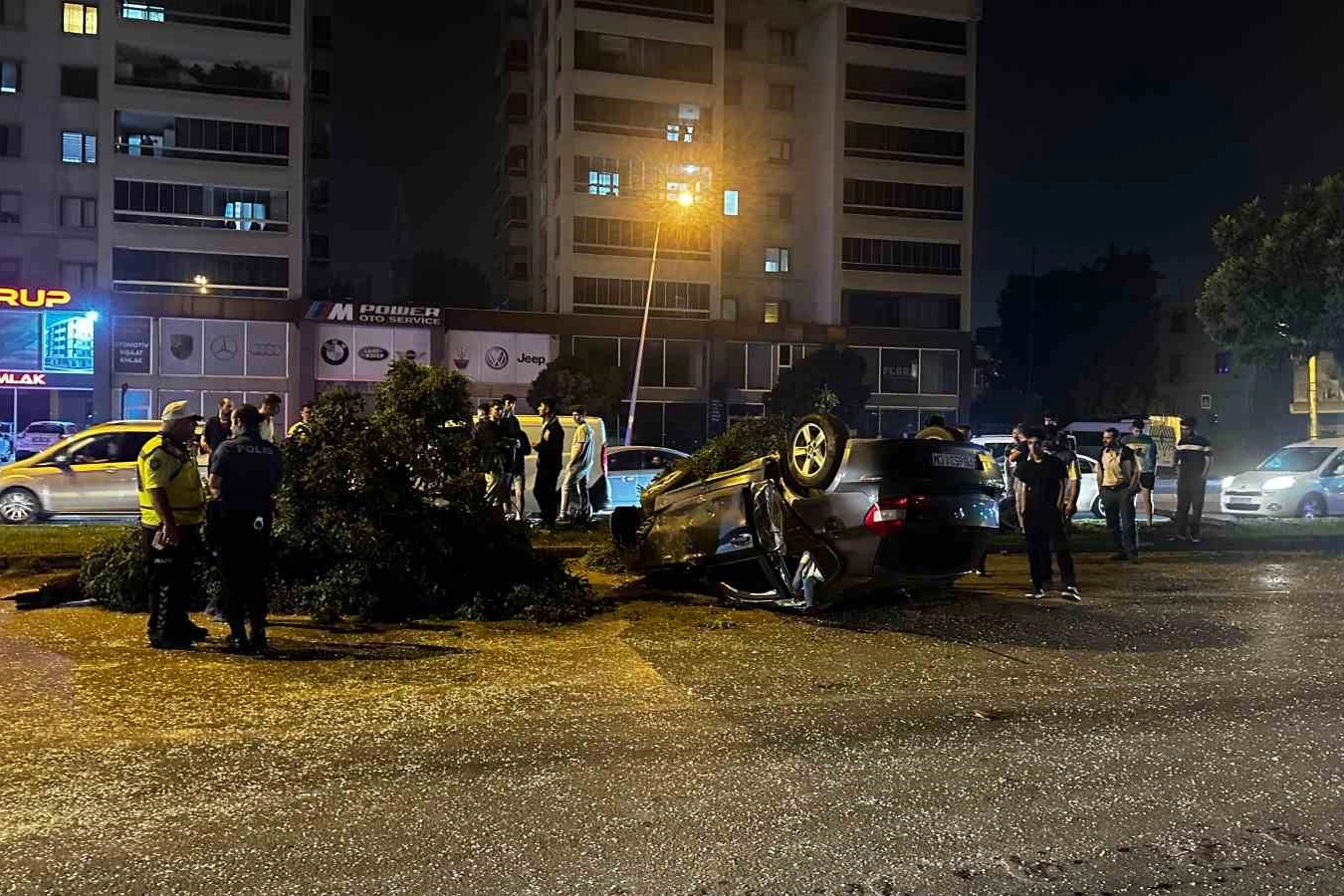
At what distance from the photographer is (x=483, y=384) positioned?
48.3m

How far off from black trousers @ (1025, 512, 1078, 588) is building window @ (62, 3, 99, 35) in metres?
51.0

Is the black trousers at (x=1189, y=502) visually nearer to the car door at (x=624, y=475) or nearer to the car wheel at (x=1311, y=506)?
the car wheel at (x=1311, y=506)

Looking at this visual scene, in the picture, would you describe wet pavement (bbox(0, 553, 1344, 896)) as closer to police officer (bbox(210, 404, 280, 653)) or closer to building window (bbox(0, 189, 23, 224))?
police officer (bbox(210, 404, 280, 653))

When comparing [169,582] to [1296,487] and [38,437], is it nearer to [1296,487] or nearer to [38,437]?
[1296,487]

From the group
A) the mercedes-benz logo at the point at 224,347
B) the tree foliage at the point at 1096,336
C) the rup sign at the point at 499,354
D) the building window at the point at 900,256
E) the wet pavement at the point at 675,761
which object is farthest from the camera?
the tree foliage at the point at 1096,336

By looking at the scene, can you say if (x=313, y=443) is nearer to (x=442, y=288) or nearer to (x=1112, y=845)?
(x=1112, y=845)

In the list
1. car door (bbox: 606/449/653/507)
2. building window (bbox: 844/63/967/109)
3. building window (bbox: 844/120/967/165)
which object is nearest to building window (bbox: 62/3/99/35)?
building window (bbox: 844/63/967/109)

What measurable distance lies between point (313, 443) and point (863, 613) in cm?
509

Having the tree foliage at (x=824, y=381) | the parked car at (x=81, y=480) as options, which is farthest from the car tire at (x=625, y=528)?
the tree foliage at (x=824, y=381)

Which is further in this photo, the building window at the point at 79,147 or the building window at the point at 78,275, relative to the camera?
the building window at the point at 79,147

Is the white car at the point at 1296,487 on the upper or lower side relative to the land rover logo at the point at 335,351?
lower

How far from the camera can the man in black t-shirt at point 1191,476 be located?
15344 mm

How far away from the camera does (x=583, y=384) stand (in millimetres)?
43875

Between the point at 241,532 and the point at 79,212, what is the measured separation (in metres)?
47.7
